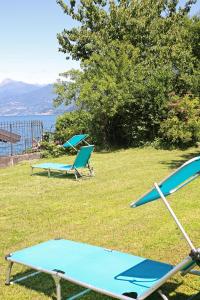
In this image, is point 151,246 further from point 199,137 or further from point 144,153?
point 199,137

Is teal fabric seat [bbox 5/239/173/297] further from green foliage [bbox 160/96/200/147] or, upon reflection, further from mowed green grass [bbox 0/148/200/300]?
green foliage [bbox 160/96/200/147]

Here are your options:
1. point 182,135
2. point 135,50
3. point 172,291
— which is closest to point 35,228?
point 172,291

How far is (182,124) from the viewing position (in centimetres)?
1959

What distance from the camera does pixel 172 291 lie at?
4797 millimetres

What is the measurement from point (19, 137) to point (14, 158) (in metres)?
1.07

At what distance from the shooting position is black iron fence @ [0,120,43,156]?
18.5 meters

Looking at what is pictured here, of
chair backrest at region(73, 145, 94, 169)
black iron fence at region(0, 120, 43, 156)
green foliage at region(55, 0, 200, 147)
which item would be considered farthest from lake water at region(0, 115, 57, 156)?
chair backrest at region(73, 145, 94, 169)

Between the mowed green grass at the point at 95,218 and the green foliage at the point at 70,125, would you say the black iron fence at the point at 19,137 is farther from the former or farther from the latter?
the mowed green grass at the point at 95,218

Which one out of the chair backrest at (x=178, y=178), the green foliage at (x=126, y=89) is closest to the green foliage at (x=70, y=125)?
the green foliage at (x=126, y=89)

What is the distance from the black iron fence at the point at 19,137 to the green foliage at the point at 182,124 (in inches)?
243

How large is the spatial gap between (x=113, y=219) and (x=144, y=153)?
1097cm

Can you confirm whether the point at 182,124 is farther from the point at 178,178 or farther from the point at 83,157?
the point at 178,178

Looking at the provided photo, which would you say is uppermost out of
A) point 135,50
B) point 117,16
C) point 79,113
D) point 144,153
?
point 117,16

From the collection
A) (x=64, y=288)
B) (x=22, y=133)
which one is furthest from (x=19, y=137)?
(x=64, y=288)
